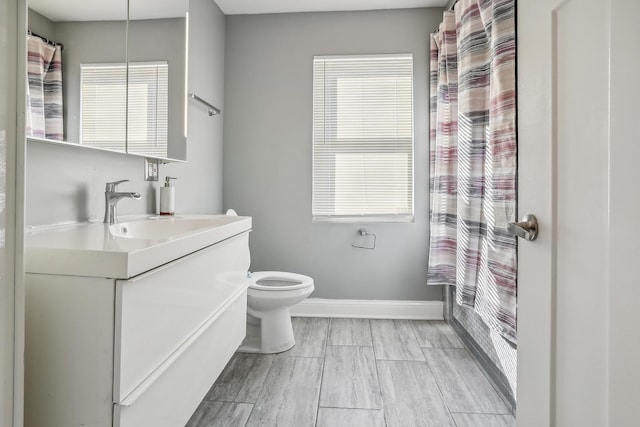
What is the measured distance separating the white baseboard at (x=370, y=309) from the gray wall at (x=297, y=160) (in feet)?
0.17

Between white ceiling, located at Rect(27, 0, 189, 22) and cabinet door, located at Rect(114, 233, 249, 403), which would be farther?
white ceiling, located at Rect(27, 0, 189, 22)

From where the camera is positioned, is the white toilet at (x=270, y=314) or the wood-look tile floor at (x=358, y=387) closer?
the wood-look tile floor at (x=358, y=387)

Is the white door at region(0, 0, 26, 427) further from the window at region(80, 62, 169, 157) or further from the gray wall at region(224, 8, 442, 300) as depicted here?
the gray wall at region(224, 8, 442, 300)

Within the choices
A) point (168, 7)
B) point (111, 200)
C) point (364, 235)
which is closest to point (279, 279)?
point (364, 235)

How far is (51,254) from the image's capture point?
82cm

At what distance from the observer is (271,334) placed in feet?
7.19

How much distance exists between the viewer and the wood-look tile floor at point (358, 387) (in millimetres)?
1547

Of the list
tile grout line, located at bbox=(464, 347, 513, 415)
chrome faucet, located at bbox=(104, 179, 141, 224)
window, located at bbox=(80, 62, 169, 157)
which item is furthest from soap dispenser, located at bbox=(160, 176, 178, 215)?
tile grout line, located at bbox=(464, 347, 513, 415)

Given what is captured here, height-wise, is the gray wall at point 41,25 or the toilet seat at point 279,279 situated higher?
the gray wall at point 41,25

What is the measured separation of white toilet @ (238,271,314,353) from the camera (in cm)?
210

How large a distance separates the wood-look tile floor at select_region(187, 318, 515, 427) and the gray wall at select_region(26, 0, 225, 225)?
102 centimetres

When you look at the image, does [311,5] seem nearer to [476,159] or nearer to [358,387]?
[476,159]

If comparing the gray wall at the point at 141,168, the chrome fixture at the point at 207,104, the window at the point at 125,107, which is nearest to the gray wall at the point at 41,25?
the window at the point at 125,107

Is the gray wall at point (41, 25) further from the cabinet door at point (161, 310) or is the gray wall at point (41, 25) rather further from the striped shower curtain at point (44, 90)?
the cabinet door at point (161, 310)
